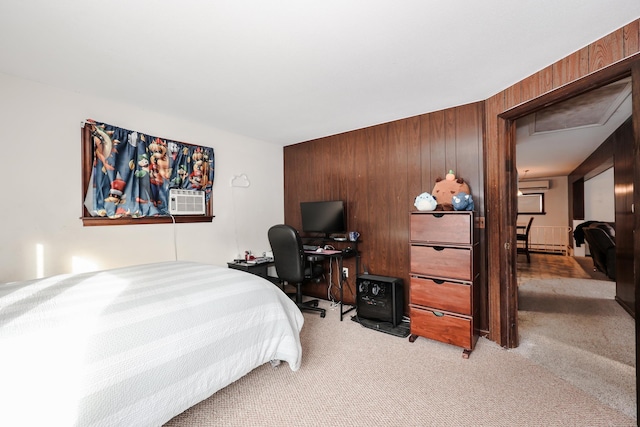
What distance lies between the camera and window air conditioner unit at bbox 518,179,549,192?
26.7 feet

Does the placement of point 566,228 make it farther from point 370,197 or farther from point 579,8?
point 579,8

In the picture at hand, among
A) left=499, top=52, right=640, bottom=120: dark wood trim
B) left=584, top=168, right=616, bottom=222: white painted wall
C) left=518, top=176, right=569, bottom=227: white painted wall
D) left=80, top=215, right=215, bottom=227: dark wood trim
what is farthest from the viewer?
left=518, top=176, right=569, bottom=227: white painted wall

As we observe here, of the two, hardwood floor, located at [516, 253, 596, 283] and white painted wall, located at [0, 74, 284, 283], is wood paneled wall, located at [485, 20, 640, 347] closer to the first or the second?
hardwood floor, located at [516, 253, 596, 283]

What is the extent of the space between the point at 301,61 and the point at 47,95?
2.11 meters

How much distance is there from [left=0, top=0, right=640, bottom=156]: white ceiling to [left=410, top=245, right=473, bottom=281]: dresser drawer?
140 cm

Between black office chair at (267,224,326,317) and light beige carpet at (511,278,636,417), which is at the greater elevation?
black office chair at (267,224,326,317)

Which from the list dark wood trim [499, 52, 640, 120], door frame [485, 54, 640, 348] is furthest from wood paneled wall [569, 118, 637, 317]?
dark wood trim [499, 52, 640, 120]

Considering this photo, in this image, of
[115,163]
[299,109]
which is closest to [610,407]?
[299,109]

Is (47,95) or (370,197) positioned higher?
(47,95)

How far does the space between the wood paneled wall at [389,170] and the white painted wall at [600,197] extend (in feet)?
14.5

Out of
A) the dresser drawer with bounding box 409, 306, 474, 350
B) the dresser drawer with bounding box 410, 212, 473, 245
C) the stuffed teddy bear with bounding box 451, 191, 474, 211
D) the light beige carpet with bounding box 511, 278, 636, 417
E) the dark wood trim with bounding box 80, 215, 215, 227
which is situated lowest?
the light beige carpet with bounding box 511, 278, 636, 417

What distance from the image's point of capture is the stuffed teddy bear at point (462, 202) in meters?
2.43

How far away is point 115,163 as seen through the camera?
256 centimetres

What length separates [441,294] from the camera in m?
2.46
